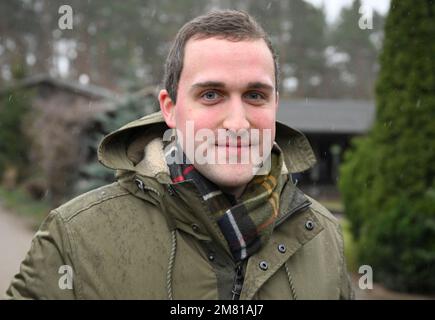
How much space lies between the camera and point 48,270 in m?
1.84

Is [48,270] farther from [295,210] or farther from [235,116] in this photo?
[295,210]

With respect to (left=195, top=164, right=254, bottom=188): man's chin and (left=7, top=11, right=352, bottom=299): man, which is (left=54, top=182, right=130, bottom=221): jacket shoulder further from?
(left=195, top=164, right=254, bottom=188): man's chin

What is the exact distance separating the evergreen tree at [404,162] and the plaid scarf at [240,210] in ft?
18.9

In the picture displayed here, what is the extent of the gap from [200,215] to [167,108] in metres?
0.47

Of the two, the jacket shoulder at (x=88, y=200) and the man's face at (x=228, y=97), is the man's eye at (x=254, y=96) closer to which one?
the man's face at (x=228, y=97)

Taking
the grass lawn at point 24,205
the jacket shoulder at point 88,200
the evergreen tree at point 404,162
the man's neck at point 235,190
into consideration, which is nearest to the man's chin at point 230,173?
the man's neck at point 235,190

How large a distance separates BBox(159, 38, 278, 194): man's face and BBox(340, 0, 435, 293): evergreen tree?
590 centimetres

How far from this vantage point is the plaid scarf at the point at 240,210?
1.96 meters

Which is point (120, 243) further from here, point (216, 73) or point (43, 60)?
point (43, 60)

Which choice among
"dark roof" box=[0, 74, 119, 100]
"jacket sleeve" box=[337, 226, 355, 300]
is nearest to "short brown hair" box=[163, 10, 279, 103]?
"jacket sleeve" box=[337, 226, 355, 300]

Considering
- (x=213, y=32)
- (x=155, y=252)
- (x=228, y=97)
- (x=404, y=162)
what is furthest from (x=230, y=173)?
(x=404, y=162)

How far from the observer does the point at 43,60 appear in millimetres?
33031

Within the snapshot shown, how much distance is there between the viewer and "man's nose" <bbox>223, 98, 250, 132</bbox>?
187cm
